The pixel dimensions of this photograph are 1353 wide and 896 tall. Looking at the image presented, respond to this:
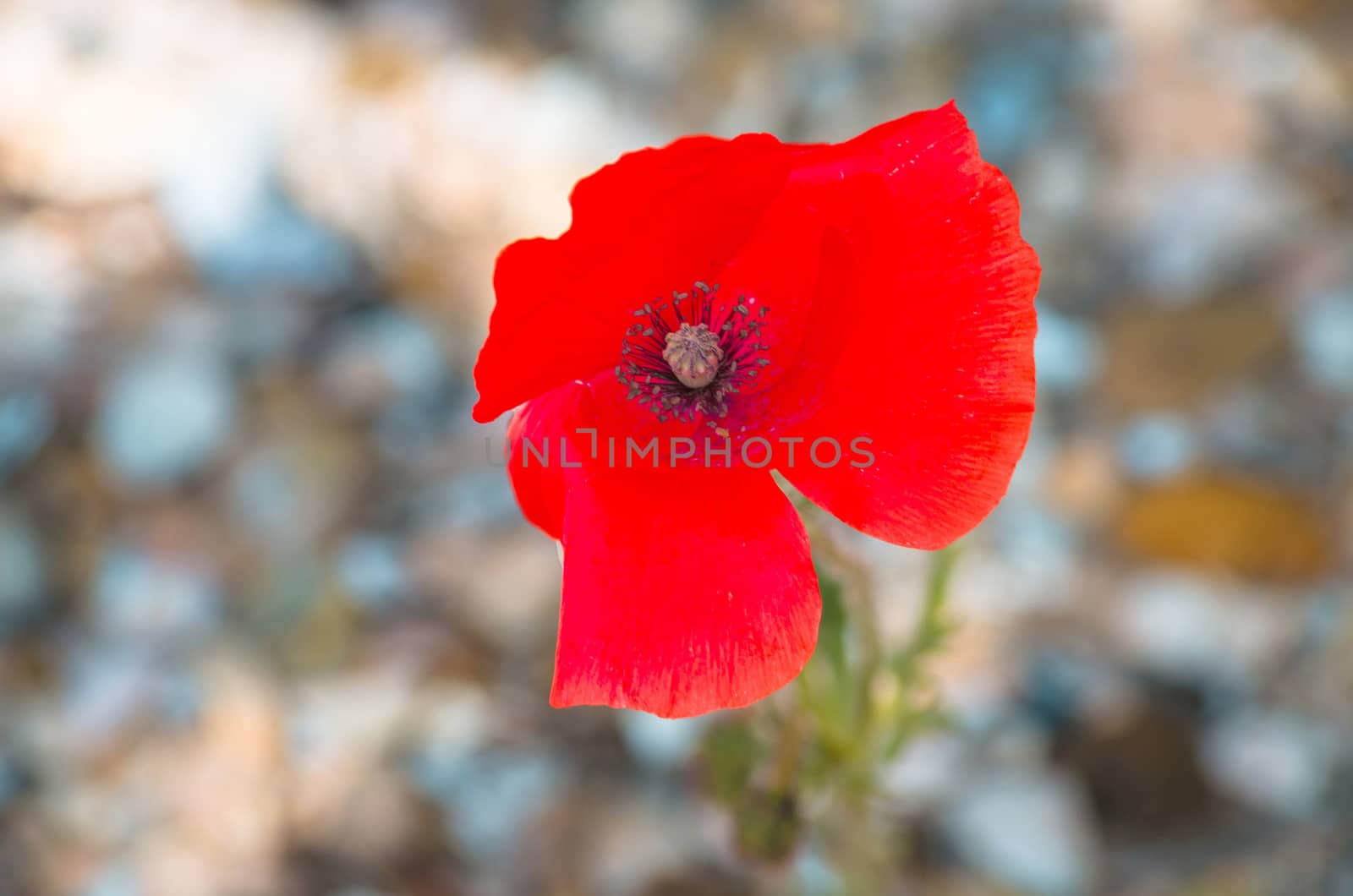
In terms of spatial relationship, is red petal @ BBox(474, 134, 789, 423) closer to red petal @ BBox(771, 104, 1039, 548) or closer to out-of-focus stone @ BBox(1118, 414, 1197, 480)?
red petal @ BBox(771, 104, 1039, 548)

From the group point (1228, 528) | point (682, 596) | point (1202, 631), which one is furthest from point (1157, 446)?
point (682, 596)

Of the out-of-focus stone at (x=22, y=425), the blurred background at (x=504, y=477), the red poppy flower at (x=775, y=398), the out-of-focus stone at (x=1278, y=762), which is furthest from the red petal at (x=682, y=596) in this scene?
the out-of-focus stone at (x=22, y=425)

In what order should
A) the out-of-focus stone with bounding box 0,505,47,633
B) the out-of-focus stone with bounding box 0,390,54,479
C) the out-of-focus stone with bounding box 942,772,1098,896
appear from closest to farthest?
1. the out-of-focus stone with bounding box 942,772,1098,896
2. the out-of-focus stone with bounding box 0,505,47,633
3. the out-of-focus stone with bounding box 0,390,54,479

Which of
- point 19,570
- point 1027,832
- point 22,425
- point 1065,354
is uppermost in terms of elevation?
point 1065,354

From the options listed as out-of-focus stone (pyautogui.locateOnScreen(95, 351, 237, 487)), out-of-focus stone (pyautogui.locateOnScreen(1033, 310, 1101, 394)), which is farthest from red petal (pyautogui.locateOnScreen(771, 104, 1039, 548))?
out-of-focus stone (pyautogui.locateOnScreen(95, 351, 237, 487))

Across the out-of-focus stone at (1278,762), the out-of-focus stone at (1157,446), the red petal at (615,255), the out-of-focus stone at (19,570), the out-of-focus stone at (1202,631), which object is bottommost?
the out-of-focus stone at (1278,762)

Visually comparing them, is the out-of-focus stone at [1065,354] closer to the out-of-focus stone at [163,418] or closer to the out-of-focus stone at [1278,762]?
the out-of-focus stone at [1278,762]

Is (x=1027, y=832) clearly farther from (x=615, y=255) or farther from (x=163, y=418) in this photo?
(x=163, y=418)
